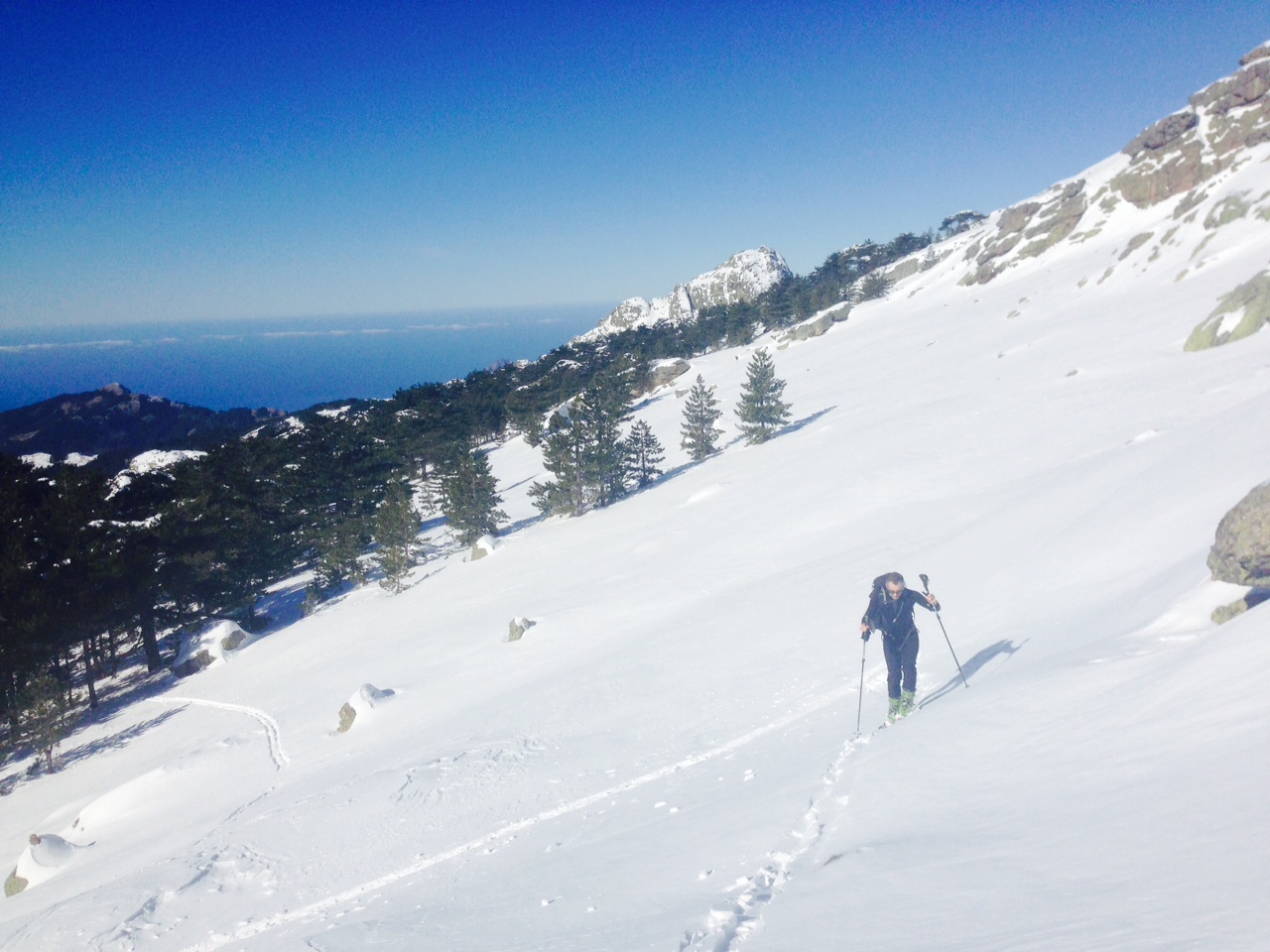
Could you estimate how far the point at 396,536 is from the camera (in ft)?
97.7

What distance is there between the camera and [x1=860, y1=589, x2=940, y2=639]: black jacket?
7871 millimetres

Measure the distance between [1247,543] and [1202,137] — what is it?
61621mm

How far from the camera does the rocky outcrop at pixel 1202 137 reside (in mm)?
45781

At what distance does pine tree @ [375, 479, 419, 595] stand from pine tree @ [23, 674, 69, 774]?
1101 cm

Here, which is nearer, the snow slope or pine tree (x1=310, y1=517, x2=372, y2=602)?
the snow slope

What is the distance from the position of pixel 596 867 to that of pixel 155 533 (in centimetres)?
2941

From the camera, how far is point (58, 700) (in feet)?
71.2

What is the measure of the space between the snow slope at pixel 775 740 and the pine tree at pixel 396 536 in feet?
7.83

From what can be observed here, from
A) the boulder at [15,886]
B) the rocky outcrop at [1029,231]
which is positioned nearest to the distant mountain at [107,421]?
the rocky outcrop at [1029,231]

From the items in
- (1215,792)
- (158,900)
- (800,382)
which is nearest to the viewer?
(1215,792)

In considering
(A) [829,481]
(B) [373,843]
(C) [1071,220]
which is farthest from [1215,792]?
(C) [1071,220]

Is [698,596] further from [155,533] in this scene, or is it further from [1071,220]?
[1071,220]

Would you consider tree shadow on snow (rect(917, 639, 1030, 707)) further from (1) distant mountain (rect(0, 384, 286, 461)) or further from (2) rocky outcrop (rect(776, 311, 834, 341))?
(1) distant mountain (rect(0, 384, 286, 461))

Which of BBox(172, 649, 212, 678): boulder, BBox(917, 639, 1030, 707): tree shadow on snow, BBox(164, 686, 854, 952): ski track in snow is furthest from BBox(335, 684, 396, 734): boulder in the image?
BBox(172, 649, 212, 678): boulder
